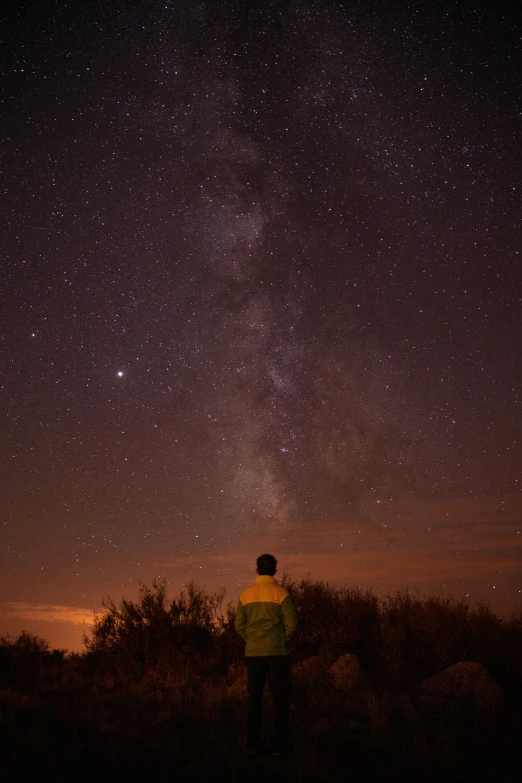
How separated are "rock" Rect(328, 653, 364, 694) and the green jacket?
393 cm

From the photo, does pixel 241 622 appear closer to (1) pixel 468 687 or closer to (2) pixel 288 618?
(2) pixel 288 618

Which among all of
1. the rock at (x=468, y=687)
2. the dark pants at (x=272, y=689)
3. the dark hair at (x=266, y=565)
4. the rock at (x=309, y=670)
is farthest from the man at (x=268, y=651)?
the rock at (x=309, y=670)

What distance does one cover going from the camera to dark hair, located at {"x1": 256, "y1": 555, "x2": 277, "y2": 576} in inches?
231

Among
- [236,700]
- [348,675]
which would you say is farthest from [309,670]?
[236,700]

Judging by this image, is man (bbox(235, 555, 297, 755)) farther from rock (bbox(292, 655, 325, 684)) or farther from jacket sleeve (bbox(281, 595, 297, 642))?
rock (bbox(292, 655, 325, 684))

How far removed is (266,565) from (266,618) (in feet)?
1.70

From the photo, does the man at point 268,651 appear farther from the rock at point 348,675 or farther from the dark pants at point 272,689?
the rock at point 348,675

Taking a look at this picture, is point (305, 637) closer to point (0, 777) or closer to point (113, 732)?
point (113, 732)

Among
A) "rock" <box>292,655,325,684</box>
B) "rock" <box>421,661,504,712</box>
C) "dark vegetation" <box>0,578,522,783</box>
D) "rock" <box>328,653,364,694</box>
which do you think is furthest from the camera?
"rock" <box>292,655,325,684</box>

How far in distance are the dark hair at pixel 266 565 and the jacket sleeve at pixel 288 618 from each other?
1.10 feet

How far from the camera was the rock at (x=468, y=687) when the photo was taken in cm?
790

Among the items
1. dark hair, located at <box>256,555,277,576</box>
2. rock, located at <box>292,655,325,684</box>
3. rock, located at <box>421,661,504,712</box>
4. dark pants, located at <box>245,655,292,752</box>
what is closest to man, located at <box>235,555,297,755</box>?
dark pants, located at <box>245,655,292,752</box>

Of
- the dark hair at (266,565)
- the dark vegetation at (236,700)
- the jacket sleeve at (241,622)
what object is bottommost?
the dark vegetation at (236,700)

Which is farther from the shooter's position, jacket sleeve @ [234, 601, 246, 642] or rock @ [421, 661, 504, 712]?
rock @ [421, 661, 504, 712]
